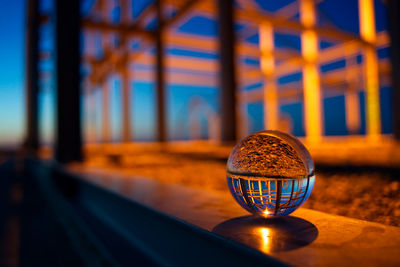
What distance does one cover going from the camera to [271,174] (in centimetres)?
85

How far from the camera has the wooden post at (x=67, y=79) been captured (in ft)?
13.2

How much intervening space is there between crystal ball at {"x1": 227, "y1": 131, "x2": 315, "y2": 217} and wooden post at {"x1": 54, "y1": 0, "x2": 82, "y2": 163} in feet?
12.6

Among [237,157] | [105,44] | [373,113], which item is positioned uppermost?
[105,44]

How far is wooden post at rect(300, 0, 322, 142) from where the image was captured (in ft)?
36.6

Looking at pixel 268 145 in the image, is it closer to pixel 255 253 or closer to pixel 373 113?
pixel 255 253

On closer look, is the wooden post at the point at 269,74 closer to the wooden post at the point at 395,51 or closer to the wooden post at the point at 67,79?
the wooden post at the point at 395,51

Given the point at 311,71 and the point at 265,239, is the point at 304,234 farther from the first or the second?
the point at 311,71

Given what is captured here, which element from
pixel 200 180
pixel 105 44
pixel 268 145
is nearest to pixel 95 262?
pixel 200 180

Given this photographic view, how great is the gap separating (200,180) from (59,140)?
8.79 ft

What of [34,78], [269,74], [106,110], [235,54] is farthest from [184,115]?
[235,54]

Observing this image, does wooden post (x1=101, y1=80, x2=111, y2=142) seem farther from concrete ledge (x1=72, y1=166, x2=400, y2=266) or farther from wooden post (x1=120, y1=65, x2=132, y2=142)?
concrete ledge (x1=72, y1=166, x2=400, y2=266)

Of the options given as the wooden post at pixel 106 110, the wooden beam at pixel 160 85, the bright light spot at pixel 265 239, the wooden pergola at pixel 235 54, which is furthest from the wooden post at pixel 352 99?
the bright light spot at pixel 265 239

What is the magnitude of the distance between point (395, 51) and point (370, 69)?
5.63 m

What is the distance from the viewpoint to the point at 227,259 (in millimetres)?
741
